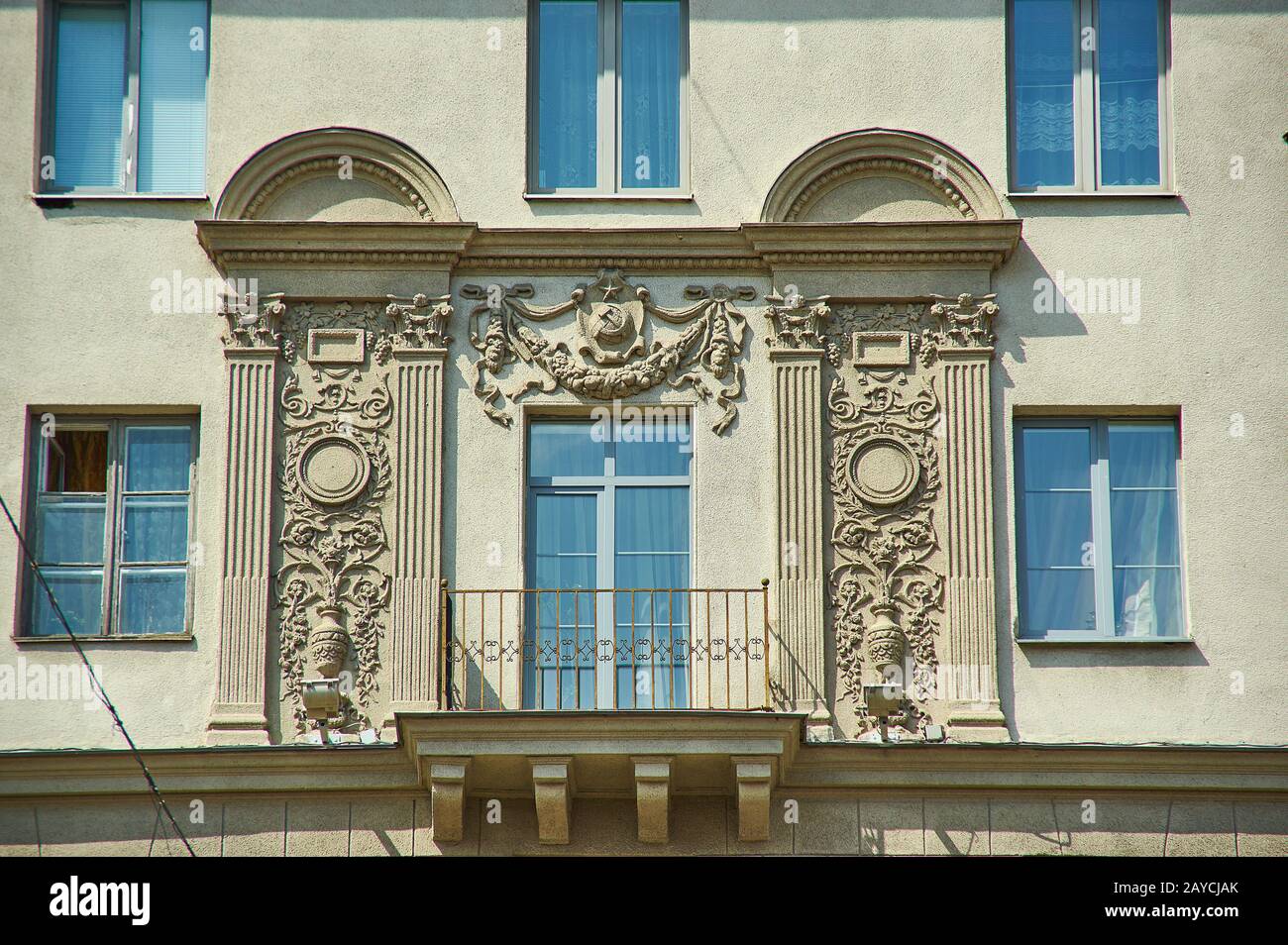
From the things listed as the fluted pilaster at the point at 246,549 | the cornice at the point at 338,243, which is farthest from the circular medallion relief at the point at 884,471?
the fluted pilaster at the point at 246,549

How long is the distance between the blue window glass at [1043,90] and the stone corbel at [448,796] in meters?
6.66

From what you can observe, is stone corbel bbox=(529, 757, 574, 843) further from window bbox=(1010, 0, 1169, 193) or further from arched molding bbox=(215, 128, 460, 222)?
window bbox=(1010, 0, 1169, 193)

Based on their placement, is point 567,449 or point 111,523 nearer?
point 111,523

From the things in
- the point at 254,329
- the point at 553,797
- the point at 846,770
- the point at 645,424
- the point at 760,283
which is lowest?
the point at 553,797

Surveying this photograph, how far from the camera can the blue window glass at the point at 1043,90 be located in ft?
56.3

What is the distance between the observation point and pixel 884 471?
16.5m

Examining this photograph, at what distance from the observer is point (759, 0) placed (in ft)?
56.7

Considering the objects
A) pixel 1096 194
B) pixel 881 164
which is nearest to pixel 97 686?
pixel 881 164

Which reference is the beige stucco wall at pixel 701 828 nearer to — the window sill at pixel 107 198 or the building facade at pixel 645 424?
the building facade at pixel 645 424

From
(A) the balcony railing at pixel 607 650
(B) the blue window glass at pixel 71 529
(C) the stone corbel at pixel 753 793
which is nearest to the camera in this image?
(C) the stone corbel at pixel 753 793

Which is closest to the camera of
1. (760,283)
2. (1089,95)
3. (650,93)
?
(760,283)

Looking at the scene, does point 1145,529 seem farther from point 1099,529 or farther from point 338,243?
point 338,243

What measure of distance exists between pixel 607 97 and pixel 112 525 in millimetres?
5351

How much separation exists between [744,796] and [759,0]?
6.62 metres
